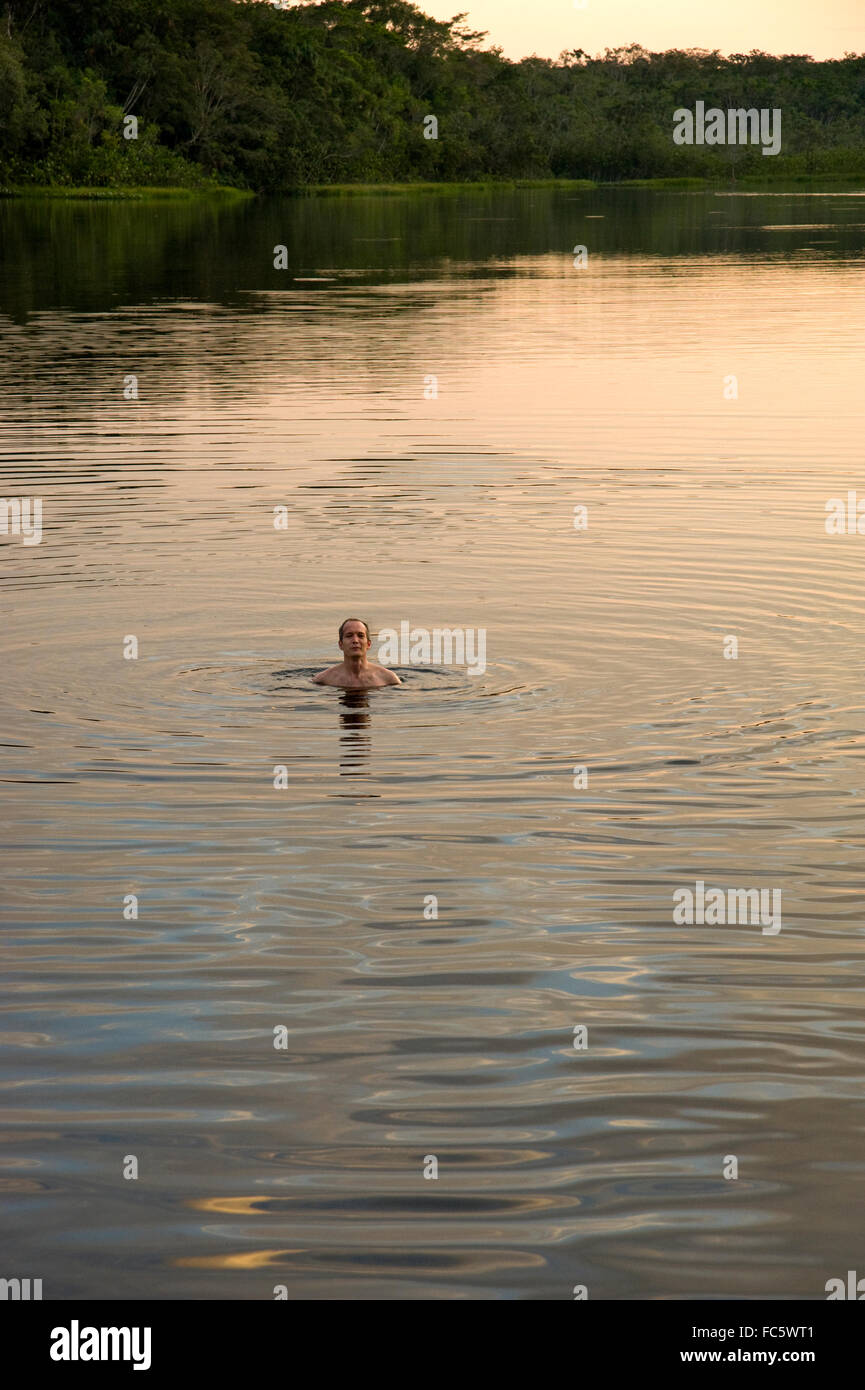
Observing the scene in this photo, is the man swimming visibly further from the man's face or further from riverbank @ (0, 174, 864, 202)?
riverbank @ (0, 174, 864, 202)

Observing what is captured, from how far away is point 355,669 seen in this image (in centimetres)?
1433

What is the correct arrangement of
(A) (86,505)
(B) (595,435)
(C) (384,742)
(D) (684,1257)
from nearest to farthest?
(D) (684,1257) < (C) (384,742) < (A) (86,505) < (B) (595,435)

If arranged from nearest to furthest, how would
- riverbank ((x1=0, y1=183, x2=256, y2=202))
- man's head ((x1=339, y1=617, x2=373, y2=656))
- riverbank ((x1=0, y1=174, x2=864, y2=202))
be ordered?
man's head ((x1=339, y1=617, x2=373, y2=656))
riverbank ((x1=0, y1=183, x2=256, y2=202))
riverbank ((x1=0, y1=174, x2=864, y2=202))

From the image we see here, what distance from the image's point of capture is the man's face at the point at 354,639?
45.6 ft

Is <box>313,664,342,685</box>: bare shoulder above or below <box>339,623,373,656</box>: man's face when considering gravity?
below

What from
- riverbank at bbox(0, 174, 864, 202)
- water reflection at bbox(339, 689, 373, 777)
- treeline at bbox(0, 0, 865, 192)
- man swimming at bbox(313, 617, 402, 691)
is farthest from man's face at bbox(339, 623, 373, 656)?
riverbank at bbox(0, 174, 864, 202)

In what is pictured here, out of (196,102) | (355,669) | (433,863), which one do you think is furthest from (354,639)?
(196,102)

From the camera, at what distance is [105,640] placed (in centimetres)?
1645

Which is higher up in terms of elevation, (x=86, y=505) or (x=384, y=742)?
(x=86, y=505)

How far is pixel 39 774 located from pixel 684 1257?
7198 mm

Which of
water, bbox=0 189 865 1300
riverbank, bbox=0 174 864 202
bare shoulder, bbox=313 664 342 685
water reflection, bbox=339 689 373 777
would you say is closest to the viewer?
water, bbox=0 189 865 1300

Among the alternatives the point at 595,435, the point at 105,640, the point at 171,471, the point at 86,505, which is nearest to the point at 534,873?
the point at 105,640

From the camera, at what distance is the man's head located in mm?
13898

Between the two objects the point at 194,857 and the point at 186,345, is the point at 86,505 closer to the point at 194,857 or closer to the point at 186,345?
the point at 194,857
